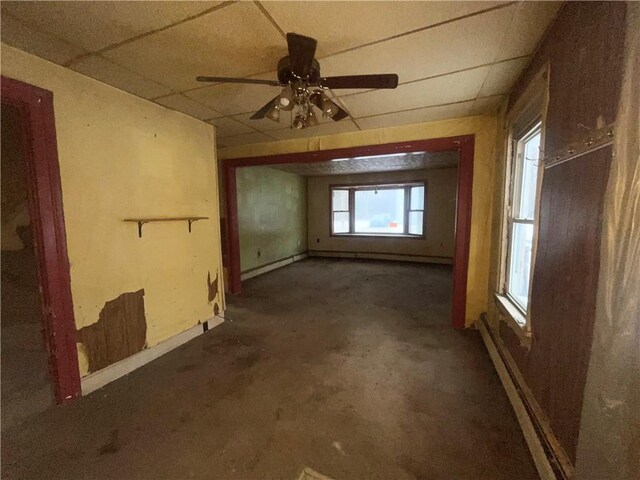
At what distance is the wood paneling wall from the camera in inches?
39.1

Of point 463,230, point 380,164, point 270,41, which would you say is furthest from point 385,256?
point 270,41

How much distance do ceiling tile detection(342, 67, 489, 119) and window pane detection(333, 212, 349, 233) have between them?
15.7 ft

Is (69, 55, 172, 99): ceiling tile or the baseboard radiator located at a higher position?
(69, 55, 172, 99): ceiling tile

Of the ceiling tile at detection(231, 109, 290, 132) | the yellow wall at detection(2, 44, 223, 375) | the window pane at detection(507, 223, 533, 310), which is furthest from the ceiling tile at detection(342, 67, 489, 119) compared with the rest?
the yellow wall at detection(2, 44, 223, 375)

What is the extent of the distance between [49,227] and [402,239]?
20.8 feet

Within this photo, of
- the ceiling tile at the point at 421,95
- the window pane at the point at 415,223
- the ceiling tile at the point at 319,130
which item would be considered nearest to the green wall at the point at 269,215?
the ceiling tile at the point at 319,130

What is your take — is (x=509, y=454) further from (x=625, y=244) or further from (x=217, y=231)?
(x=217, y=231)

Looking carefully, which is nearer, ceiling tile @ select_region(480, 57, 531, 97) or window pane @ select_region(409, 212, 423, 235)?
ceiling tile @ select_region(480, 57, 531, 97)

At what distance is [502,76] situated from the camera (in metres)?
1.95

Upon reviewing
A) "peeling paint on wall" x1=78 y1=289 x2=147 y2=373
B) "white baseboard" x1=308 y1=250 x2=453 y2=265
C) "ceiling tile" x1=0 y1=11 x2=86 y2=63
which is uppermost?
"ceiling tile" x1=0 y1=11 x2=86 y2=63

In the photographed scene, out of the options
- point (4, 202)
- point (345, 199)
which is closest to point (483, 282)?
point (4, 202)

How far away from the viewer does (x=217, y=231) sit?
3195 millimetres

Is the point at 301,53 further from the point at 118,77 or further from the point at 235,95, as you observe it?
the point at 118,77

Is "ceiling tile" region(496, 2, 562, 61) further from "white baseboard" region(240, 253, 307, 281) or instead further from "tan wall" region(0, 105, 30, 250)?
"white baseboard" region(240, 253, 307, 281)
